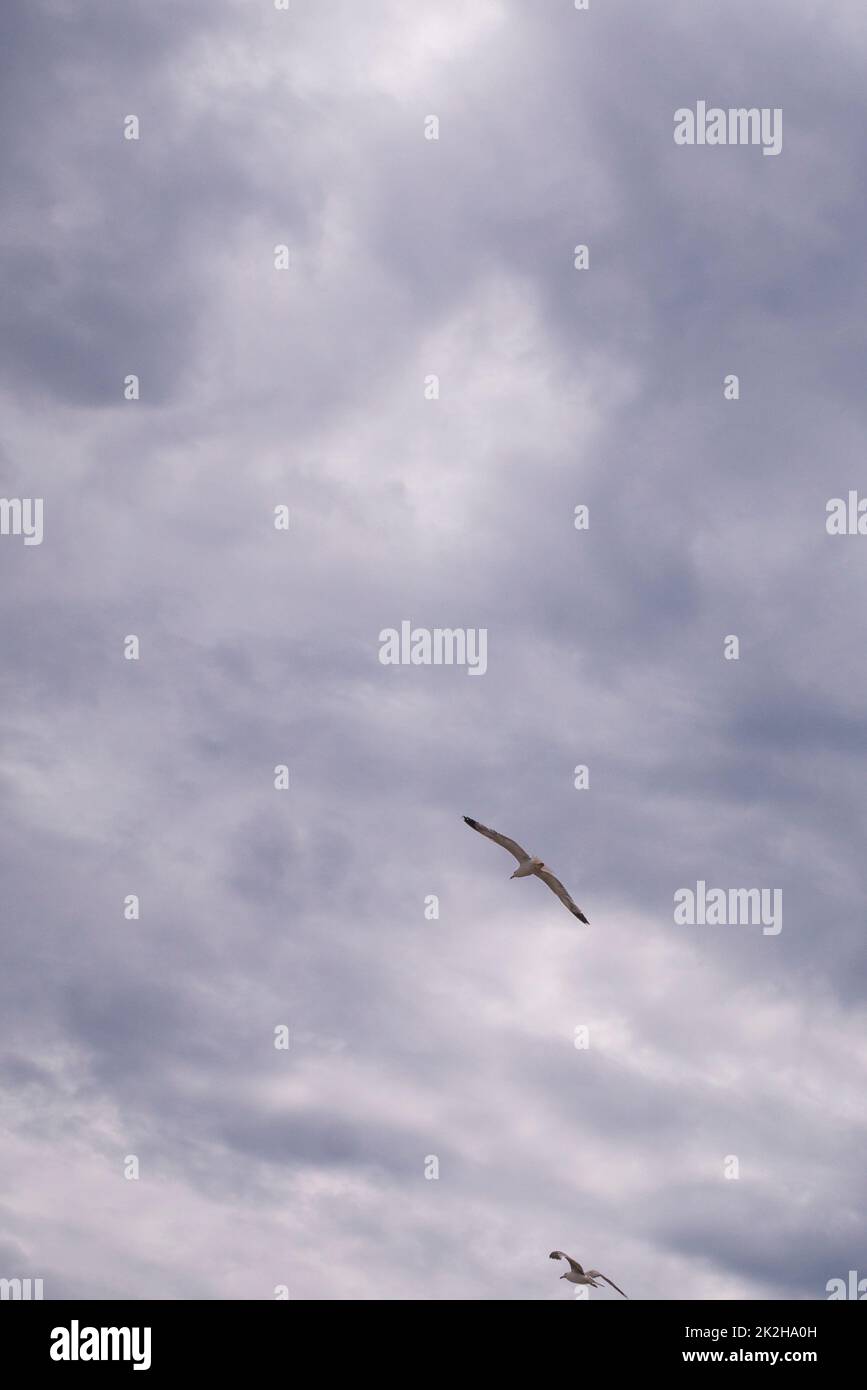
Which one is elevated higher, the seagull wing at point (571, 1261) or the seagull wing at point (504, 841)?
the seagull wing at point (504, 841)

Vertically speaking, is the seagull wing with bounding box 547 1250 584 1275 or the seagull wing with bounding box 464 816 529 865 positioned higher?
the seagull wing with bounding box 464 816 529 865

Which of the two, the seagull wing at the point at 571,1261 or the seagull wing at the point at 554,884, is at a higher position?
the seagull wing at the point at 554,884

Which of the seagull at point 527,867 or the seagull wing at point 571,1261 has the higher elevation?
the seagull at point 527,867

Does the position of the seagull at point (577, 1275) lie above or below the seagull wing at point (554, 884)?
below

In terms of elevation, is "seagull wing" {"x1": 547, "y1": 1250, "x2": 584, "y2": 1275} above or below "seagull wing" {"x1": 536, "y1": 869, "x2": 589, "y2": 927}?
below

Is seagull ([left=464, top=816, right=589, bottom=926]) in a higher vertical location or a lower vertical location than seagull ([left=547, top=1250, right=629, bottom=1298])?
higher

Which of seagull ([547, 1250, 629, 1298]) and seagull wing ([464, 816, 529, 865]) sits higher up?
seagull wing ([464, 816, 529, 865])
